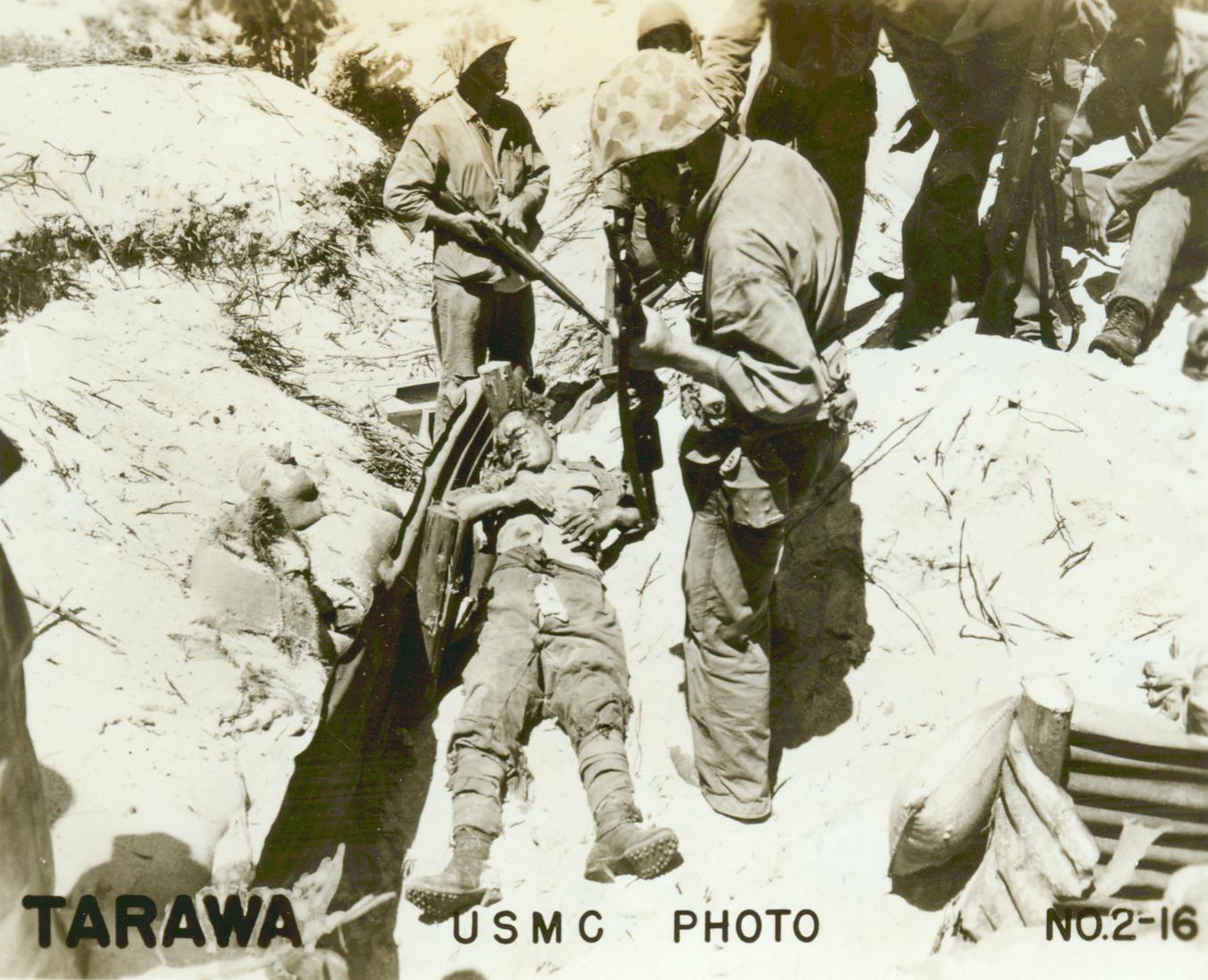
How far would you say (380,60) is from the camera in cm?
903

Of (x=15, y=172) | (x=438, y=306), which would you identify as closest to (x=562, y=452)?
(x=438, y=306)

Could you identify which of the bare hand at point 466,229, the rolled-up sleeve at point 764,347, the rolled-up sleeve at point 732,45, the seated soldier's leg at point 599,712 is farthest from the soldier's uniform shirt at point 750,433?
the bare hand at point 466,229

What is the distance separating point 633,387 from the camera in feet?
17.0

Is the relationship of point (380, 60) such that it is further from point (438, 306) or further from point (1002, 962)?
point (1002, 962)

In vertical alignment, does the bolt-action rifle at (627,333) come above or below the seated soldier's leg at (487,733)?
above

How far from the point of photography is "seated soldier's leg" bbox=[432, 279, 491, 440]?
249 inches

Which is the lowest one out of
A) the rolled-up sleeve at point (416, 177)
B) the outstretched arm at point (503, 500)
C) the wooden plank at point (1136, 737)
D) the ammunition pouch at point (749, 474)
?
the wooden plank at point (1136, 737)

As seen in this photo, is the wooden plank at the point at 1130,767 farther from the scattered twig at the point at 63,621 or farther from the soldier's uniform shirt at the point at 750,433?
the scattered twig at the point at 63,621

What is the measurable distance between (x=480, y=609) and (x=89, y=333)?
11.4 ft

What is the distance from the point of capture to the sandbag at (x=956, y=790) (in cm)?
375

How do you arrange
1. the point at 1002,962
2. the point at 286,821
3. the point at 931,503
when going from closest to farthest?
the point at 1002,962 → the point at 286,821 → the point at 931,503

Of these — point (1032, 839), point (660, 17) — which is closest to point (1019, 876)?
point (1032, 839)

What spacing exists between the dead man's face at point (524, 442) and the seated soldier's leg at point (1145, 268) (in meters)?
2.77

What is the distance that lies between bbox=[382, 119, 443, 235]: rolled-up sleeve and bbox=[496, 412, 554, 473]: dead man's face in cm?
120
